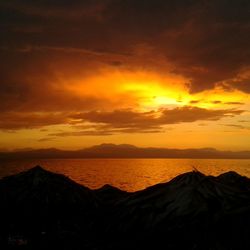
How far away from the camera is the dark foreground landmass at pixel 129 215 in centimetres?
1431

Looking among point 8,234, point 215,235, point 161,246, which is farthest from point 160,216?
point 8,234

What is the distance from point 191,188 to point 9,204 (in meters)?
9.09

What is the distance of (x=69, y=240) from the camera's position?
57.3 feet

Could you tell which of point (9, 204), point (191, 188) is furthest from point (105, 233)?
point (9, 204)

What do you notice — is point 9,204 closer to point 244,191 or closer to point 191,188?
point 191,188

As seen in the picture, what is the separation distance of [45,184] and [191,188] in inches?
293

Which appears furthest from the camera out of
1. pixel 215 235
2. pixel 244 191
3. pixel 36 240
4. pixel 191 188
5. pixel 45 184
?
pixel 45 184

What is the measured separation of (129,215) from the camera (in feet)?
53.4

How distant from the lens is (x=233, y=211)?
1435cm

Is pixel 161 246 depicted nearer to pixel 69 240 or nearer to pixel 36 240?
pixel 69 240

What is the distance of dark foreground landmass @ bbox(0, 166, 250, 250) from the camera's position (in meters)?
14.3

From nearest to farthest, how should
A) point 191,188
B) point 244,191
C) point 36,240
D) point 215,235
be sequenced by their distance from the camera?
point 215,235 < point 191,188 < point 244,191 < point 36,240

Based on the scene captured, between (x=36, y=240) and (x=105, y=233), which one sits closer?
(x=105, y=233)

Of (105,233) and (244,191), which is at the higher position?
(244,191)
